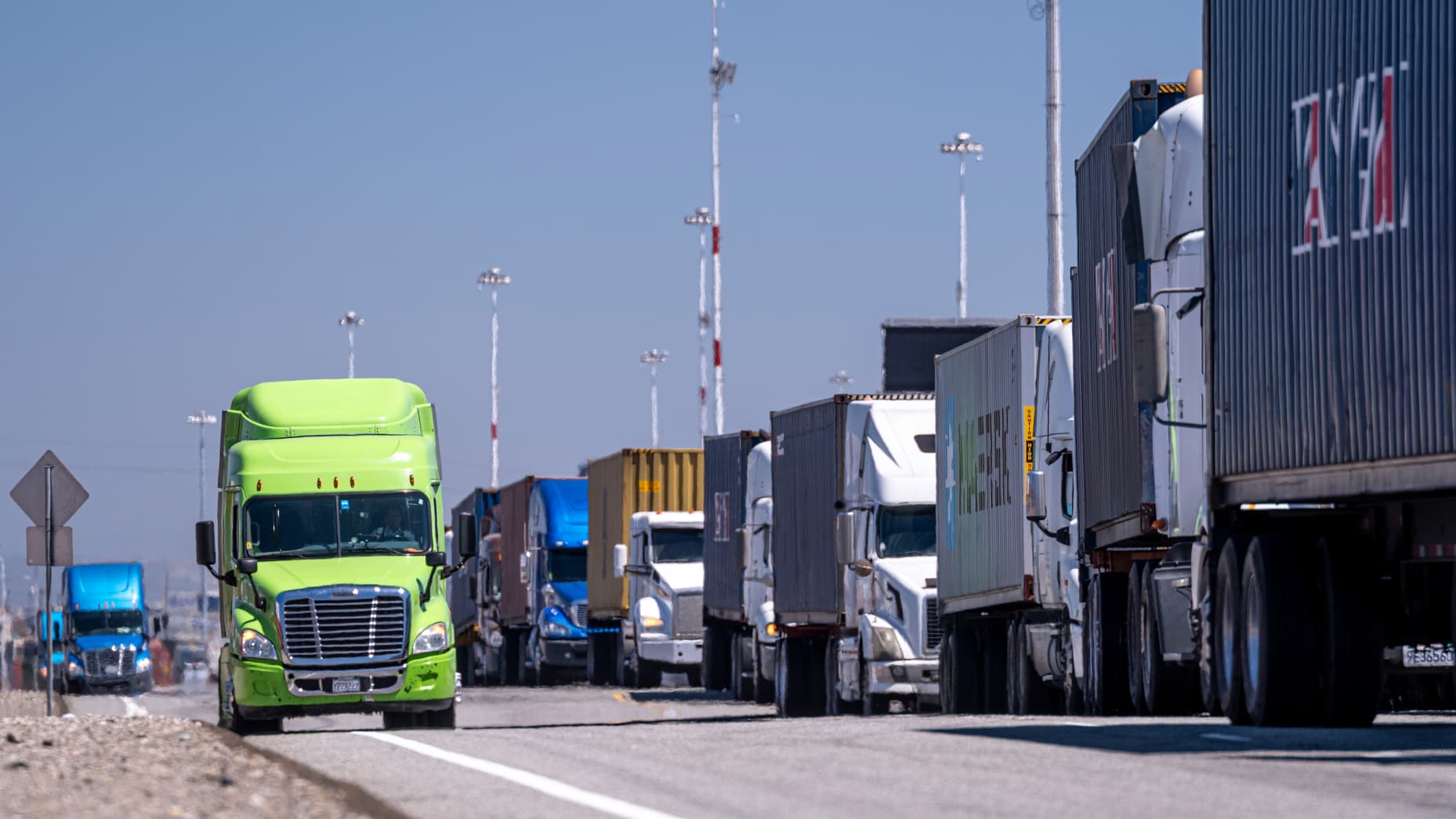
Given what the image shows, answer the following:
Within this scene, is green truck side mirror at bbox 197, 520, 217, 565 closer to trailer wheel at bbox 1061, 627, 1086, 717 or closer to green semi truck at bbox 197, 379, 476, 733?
green semi truck at bbox 197, 379, 476, 733

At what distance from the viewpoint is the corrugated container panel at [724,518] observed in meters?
35.1

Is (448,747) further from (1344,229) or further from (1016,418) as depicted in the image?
(1016,418)

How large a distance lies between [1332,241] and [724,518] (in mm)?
22831

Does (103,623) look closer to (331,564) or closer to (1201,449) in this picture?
(331,564)

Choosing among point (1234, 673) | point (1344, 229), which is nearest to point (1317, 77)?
point (1344, 229)

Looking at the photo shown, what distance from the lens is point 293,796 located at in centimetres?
1123

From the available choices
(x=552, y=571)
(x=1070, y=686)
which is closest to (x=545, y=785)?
(x=1070, y=686)

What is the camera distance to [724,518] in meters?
36.0

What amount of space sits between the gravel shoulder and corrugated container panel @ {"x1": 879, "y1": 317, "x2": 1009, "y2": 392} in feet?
65.7

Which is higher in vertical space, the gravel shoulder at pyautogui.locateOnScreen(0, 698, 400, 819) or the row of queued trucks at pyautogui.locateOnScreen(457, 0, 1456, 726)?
the row of queued trucks at pyautogui.locateOnScreen(457, 0, 1456, 726)

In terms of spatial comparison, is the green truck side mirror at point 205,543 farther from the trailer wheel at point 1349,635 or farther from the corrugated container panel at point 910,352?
the corrugated container panel at point 910,352

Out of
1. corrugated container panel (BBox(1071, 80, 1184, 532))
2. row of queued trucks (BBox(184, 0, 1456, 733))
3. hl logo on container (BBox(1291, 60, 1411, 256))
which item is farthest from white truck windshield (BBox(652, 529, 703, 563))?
hl logo on container (BBox(1291, 60, 1411, 256))

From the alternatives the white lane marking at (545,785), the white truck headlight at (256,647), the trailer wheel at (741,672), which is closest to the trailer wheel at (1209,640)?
the white lane marking at (545,785)

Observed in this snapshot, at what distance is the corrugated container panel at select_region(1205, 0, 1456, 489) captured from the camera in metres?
12.3
